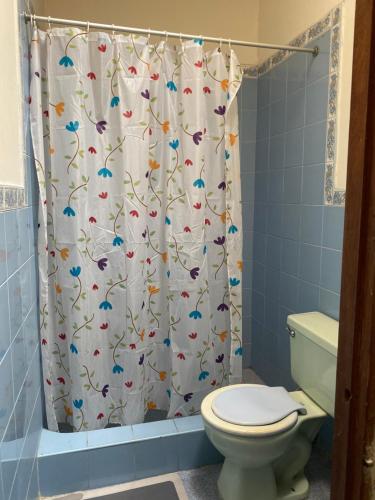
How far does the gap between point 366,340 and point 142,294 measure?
1271mm

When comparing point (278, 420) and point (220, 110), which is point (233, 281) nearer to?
point (278, 420)

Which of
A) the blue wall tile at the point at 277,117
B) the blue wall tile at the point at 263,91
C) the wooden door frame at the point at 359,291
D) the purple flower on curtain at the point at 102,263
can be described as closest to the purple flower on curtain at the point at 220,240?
the purple flower on curtain at the point at 102,263

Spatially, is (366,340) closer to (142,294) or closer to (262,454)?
(262,454)

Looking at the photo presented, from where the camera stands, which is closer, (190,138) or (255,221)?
(190,138)

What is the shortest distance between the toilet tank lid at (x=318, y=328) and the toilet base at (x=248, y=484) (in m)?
0.54

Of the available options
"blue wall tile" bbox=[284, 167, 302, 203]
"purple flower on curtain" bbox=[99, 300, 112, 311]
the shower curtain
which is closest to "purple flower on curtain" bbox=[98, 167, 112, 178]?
the shower curtain

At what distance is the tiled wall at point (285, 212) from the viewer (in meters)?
1.71

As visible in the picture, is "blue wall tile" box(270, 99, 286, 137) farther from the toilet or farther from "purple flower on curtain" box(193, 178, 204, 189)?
the toilet

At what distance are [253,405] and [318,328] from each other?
0.41m

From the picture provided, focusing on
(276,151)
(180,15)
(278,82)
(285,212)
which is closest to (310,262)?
(285,212)

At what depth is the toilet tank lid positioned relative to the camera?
56.0 inches

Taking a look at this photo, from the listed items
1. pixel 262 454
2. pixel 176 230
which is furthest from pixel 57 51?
pixel 262 454

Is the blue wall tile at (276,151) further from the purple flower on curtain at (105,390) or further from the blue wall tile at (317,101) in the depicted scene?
the purple flower on curtain at (105,390)

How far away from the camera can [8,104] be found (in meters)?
1.08
